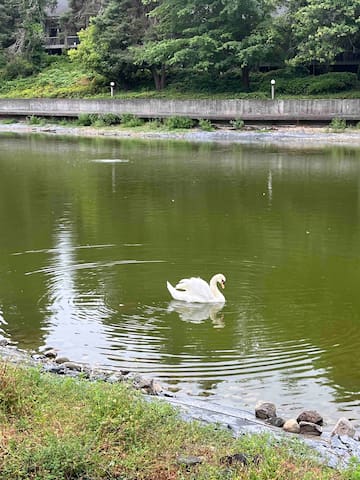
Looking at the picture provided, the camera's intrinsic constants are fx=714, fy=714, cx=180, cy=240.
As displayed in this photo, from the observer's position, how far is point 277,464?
475 centimetres

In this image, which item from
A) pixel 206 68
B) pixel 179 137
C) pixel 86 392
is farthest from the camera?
pixel 206 68

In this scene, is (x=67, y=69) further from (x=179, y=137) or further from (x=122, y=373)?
(x=122, y=373)

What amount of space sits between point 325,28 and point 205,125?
9192mm

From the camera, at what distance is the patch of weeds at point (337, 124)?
4116 centimetres

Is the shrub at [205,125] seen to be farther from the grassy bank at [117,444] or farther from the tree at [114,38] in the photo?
the grassy bank at [117,444]

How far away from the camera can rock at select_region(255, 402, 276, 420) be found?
6496 mm

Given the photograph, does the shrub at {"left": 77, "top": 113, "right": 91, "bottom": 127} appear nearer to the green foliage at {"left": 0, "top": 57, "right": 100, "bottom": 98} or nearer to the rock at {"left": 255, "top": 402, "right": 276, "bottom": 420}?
the green foliage at {"left": 0, "top": 57, "right": 100, "bottom": 98}

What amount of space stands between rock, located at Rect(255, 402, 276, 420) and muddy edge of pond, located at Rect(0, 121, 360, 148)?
31.2 meters

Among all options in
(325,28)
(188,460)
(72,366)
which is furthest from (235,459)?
(325,28)

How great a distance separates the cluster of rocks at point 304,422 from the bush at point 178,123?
40091mm

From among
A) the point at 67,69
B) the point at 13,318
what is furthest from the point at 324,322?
the point at 67,69

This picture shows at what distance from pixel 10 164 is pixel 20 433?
2548 centimetres

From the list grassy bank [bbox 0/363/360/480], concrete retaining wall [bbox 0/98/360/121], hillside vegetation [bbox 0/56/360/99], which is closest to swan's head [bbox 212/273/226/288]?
grassy bank [bbox 0/363/360/480]

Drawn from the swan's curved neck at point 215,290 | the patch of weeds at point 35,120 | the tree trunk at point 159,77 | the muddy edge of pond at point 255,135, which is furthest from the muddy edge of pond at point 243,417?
the tree trunk at point 159,77
